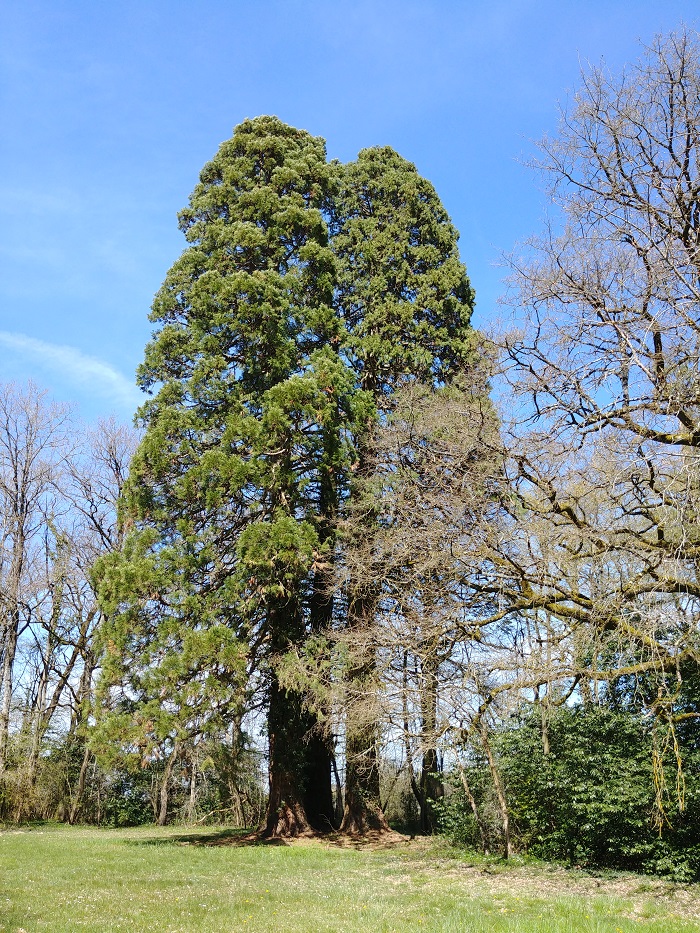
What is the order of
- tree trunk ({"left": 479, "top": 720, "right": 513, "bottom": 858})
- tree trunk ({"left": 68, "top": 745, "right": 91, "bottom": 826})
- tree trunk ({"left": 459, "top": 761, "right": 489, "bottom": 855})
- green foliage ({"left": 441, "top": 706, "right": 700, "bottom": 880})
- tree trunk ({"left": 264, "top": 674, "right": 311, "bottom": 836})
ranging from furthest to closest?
tree trunk ({"left": 68, "top": 745, "right": 91, "bottom": 826})
tree trunk ({"left": 264, "top": 674, "right": 311, "bottom": 836})
tree trunk ({"left": 459, "top": 761, "right": 489, "bottom": 855})
tree trunk ({"left": 479, "top": 720, "right": 513, "bottom": 858})
green foliage ({"left": 441, "top": 706, "right": 700, "bottom": 880})

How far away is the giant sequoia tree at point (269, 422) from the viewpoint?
1266 centimetres

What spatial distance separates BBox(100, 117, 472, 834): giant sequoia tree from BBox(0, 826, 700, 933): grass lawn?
2.04 meters

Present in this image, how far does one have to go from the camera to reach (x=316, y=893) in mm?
7621

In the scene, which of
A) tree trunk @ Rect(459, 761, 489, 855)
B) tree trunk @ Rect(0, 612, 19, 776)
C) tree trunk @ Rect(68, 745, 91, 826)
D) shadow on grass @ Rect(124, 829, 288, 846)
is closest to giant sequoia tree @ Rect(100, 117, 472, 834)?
shadow on grass @ Rect(124, 829, 288, 846)

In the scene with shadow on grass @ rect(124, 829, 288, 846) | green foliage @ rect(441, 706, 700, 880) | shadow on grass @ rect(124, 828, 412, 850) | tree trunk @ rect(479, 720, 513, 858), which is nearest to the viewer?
green foliage @ rect(441, 706, 700, 880)

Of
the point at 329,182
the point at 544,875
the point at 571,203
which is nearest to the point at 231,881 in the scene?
the point at 544,875

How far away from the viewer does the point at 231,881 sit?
841 cm

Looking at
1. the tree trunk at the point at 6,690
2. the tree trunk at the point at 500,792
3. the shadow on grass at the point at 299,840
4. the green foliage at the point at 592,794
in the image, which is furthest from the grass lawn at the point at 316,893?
the tree trunk at the point at 6,690

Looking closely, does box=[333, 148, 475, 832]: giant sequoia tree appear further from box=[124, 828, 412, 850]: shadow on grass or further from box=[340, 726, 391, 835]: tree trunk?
box=[124, 828, 412, 850]: shadow on grass

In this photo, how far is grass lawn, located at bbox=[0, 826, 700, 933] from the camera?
588cm

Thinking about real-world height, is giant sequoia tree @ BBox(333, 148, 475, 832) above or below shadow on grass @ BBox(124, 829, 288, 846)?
above

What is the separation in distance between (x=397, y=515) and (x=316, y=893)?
22.1 feet

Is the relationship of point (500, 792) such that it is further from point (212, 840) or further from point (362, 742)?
point (212, 840)

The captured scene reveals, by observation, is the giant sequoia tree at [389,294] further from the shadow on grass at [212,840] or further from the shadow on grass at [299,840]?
the shadow on grass at [212,840]
